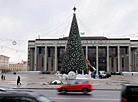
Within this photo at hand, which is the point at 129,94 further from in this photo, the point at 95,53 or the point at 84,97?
the point at 95,53

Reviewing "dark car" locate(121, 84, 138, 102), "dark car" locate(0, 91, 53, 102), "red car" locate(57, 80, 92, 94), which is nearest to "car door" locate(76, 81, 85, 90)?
"red car" locate(57, 80, 92, 94)

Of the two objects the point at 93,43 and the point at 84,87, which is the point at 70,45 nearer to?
the point at 84,87

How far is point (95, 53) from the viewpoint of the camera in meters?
Result: 98.0

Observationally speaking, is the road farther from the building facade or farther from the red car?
the building facade

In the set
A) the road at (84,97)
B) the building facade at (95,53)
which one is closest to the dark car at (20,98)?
the road at (84,97)

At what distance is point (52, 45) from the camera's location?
303 ft

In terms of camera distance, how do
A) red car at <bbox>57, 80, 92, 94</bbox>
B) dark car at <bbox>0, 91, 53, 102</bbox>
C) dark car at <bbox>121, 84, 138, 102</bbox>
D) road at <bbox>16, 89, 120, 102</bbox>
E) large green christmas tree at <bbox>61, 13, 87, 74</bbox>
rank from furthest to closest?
large green christmas tree at <bbox>61, 13, 87, 74</bbox> < red car at <bbox>57, 80, 92, 94</bbox> < road at <bbox>16, 89, 120, 102</bbox> < dark car at <bbox>121, 84, 138, 102</bbox> < dark car at <bbox>0, 91, 53, 102</bbox>

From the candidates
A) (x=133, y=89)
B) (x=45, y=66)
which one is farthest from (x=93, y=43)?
(x=133, y=89)

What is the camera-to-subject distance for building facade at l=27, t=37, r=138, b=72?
89938 mm

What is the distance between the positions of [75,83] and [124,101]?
794 centimetres

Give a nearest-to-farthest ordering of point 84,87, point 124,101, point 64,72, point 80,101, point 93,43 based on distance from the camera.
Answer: point 124,101 < point 80,101 < point 84,87 < point 64,72 < point 93,43

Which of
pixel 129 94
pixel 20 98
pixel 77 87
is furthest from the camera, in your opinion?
pixel 77 87

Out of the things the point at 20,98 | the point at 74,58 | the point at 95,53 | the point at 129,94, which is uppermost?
the point at 95,53

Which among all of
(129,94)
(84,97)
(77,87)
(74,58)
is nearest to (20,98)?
(129,94)
